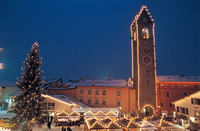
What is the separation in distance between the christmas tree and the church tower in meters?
23.6

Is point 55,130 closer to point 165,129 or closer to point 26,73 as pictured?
point 26,73

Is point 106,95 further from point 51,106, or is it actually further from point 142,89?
point 51,106

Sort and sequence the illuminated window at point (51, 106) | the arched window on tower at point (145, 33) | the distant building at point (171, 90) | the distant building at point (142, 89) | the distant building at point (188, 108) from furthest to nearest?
the arched window on tower at point (145, 33), the distant building at point (171, 90), the distant building at point (142, 89), the illuminated window at point (51, 106), the distant building at point (188, 108)

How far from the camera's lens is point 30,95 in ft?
57.8

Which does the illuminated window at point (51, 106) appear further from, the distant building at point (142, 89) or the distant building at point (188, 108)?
the distant building at point (188, 108)

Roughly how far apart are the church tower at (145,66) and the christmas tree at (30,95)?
928 inches

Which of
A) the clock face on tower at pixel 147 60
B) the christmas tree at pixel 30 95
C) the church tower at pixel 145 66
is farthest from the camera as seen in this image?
the clock face on tower at pixel 147 60

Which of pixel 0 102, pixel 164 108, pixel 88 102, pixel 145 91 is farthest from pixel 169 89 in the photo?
pixel 0 102

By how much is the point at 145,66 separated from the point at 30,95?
87.8ft

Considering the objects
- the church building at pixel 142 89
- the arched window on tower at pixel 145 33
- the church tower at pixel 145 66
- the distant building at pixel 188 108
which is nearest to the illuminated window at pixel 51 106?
the church building at pixel 142 89

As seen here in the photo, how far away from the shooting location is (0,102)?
36.0 meters

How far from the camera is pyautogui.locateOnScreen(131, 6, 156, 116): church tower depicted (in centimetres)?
3403

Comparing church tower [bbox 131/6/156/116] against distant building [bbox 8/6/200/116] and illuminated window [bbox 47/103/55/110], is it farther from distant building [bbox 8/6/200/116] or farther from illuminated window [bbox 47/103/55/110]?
illuminated window [bbox 47/103/55/110]

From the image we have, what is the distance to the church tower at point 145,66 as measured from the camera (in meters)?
34.0
